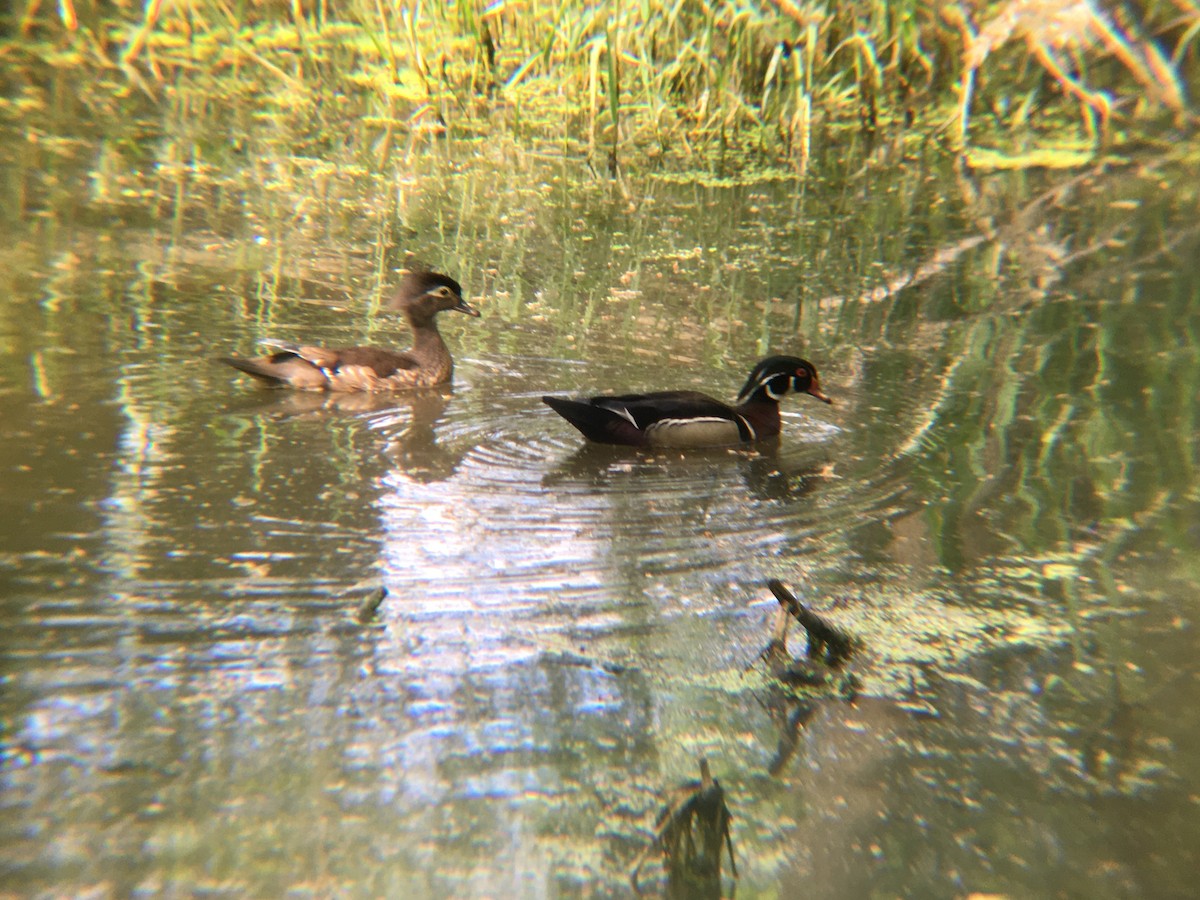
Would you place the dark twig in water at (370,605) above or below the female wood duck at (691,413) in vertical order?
below

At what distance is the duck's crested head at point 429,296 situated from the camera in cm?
728

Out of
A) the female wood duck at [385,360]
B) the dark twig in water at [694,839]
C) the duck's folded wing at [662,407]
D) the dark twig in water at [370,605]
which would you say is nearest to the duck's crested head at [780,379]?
the duck's folded wing at [662,407]

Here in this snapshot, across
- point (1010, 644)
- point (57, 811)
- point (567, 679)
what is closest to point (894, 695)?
point (1010, 644)

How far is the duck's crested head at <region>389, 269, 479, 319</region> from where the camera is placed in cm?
728

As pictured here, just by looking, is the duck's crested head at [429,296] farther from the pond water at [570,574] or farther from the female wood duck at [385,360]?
the pond water at [570,574]

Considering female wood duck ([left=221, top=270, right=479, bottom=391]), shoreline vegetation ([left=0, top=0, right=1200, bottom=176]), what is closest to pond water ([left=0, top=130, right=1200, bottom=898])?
female wood duck ([left=221, top=270, right=479, bottom=391])

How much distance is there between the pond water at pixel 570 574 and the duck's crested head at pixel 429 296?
312 millimetres

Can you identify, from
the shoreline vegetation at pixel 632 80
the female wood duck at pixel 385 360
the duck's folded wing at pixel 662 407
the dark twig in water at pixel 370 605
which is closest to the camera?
the dark twig in water at pixel 370 605

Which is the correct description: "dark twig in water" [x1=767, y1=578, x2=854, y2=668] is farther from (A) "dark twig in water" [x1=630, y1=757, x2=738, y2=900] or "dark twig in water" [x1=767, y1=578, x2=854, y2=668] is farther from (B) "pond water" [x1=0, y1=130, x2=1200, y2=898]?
(A) "dark twig in water" [x1=630, y1=757, x2=738, y2=900]

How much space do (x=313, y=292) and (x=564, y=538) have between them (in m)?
3.94

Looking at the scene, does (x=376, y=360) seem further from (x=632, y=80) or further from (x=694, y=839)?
(x=632, y=80)

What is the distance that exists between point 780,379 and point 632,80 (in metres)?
6.85

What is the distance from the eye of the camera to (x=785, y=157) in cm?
1259

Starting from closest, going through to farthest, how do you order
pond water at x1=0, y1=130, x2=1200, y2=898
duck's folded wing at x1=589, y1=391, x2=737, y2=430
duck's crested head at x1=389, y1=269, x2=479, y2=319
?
pond water at x1=0, y1=130, x2=1200, y2=898
duck's folded wing at x1=589, y1=391, x2=737, y2=430
duck's crested head at x1=389, y1=269, x2=479, y2=319
